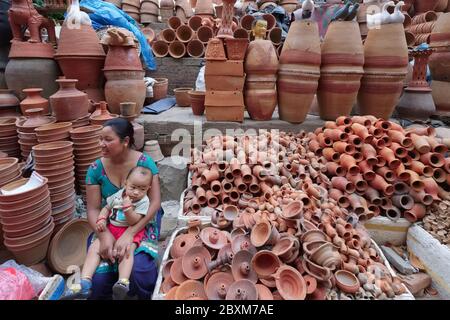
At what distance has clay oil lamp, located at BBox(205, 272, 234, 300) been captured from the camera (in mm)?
1567

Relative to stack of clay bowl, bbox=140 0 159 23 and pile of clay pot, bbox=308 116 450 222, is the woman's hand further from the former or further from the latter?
stack of clay bowl, bbox=140 0 159 23

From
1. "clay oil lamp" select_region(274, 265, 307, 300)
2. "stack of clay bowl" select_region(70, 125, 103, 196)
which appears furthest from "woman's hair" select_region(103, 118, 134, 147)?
"clay oil lamp" select_region(274, 265, 307, 300)

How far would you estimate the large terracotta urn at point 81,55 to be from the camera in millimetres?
3256

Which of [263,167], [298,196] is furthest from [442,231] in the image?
[263,167]

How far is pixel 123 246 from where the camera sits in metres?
1.60

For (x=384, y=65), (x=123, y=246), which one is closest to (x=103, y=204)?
(x=123, y=246)

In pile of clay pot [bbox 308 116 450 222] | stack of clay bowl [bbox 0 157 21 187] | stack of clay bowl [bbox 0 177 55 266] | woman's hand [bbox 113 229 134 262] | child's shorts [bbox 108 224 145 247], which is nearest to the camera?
woman's hand [bbox 113 229 134 262]

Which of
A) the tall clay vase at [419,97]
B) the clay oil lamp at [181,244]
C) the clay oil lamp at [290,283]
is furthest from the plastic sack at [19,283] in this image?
the tall clay vase at [419,97]

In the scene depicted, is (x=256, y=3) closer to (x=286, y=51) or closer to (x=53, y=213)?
(x=286, y=51)

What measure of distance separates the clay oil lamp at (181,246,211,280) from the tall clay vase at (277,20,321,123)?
217cm

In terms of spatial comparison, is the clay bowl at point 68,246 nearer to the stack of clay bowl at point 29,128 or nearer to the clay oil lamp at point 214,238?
the stack of clay bowl at point 29,128

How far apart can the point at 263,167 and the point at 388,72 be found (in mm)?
1984

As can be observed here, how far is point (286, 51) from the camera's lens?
3.23m

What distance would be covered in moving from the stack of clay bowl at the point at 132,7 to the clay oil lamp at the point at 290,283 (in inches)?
336
